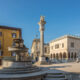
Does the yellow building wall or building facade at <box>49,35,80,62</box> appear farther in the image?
building facade at <box>49,35,80,62</box>

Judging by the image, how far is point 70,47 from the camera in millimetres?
42250

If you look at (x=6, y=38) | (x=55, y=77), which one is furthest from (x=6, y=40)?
(x=55, y=77)

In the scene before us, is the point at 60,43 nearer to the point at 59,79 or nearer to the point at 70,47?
the point at 70,47

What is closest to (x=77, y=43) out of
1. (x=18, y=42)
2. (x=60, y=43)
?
(x=60, y=43)

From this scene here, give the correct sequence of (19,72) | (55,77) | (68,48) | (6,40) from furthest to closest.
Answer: (68,48) < (6,40) < (55,77) < (19,72)

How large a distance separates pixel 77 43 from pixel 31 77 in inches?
1595

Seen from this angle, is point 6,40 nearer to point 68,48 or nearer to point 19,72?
point 19,72

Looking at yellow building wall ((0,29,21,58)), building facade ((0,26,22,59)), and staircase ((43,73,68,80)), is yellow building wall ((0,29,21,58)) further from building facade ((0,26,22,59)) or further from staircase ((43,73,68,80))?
staircase ((43,73,68,80))

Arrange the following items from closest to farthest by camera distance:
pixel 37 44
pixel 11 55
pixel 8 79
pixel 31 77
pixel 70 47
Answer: pixel 8 79 < pixel 31 77 < pixel 11 55 < pixel 70 47 < pixel 37 44

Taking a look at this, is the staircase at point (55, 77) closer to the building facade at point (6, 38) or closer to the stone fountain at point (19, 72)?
the stone fountain at point (19, 72)

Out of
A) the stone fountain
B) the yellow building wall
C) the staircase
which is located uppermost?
the yellow building wall

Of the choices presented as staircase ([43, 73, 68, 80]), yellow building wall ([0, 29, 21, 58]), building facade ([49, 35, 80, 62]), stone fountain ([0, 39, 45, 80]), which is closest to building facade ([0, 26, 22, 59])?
yellow building wall ([0, 29, 21, 58])

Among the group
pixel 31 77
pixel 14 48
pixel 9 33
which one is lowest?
pixel 31 77

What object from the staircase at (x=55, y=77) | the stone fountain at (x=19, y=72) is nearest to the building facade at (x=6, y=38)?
the stone fountain at (x=19, y=72)
